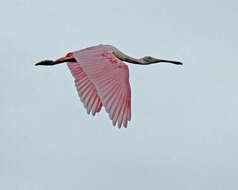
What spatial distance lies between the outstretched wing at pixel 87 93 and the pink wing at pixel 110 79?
0.84 metres

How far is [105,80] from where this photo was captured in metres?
12.8

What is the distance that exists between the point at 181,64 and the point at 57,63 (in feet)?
6.74

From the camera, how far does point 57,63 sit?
1448cm

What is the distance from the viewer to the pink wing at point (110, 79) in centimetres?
1255

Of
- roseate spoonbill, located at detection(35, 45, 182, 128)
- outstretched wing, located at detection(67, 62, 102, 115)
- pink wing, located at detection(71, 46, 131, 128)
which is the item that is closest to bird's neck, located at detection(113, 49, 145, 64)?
roseate spoonbill, located at detection(35, 45, 182, 128)

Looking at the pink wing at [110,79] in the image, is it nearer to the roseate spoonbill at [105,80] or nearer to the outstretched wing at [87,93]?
the roseate spoonbill at [105,80]

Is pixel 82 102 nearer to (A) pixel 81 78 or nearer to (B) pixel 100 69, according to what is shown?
(A) pixel 81 78

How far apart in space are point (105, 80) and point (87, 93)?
1.49 metres

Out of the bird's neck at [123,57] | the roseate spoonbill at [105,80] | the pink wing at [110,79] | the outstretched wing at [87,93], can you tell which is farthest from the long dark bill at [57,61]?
the pink wing at [110,79]

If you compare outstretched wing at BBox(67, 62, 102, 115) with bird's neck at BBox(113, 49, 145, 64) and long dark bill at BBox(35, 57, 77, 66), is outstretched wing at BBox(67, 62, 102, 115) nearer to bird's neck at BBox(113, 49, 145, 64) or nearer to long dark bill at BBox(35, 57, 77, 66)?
long dark bill at BBox(35, 57, 77, 66)

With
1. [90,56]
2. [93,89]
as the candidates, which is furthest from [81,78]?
[90,56]

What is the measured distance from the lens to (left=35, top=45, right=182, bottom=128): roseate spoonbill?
12.6 m

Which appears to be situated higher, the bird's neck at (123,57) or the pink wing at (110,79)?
the bird's neck at (123,57)

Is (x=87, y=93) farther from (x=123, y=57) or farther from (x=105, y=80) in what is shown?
(x=105, y=80)
